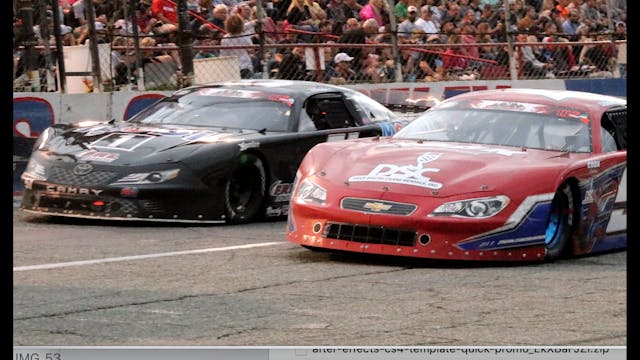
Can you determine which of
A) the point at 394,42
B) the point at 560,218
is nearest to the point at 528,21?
the point at 394,42

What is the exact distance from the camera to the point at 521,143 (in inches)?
391

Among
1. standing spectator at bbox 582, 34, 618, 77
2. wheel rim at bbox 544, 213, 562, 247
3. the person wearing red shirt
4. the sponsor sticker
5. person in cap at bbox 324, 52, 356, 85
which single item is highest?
the person wearing red shirt

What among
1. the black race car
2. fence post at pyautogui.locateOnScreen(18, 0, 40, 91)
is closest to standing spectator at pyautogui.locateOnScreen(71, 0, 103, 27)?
fence post at pyautogui.locateOnScreen(18, 0, 40, 91)

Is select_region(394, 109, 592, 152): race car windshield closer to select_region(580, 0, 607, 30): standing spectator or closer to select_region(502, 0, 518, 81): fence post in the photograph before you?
select_region(502, 0, 518, 81): fence post

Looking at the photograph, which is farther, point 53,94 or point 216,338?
point 53,94

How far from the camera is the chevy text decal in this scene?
356 inches

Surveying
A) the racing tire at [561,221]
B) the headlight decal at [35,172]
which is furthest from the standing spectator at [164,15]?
the racing tire at [561,221]

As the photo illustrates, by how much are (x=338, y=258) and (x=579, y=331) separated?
3165 millimetres

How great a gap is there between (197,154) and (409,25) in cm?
728

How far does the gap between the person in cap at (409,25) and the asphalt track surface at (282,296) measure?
7.96m

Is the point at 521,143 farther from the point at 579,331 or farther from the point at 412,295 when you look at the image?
the point at 579,331

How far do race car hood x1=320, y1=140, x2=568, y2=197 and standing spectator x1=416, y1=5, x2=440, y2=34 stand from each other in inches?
335

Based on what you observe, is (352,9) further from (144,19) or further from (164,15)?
(144,19)

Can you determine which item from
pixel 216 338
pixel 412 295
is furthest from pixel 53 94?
pixel 216 338
